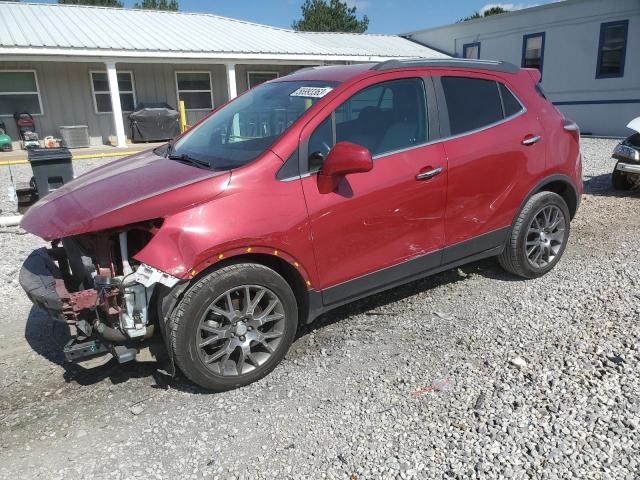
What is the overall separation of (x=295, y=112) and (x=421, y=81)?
3.37 feet

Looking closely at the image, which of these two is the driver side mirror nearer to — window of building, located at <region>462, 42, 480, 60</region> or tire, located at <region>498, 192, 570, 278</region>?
tire, located at <region>498, 192, 570, 278</region>

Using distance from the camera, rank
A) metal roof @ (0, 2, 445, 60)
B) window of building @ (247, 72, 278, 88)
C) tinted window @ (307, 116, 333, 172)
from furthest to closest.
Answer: window of building @ (247, 72, 278, 88) → metal roof @ (0, 2, 445, 60) → tinted window @ (307, 116, 333, 172)

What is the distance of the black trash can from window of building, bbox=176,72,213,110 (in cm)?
1341

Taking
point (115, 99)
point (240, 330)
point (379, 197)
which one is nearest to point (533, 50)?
point (115, 99)

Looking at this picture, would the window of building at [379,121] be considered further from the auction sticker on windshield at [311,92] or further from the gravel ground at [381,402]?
the gravel ground at [381,402]

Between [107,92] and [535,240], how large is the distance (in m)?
16.9

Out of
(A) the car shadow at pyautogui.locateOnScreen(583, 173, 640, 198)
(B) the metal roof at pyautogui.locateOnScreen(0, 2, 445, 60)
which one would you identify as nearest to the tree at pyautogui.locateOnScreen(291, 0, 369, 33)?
(B) the metal roof at pyautogui.locateOnScreen(0, 2, 445, 60)

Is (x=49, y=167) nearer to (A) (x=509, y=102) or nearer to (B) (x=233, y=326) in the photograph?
(B) (x=233, y=326)

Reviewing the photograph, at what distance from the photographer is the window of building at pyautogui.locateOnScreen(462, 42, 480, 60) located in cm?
2108

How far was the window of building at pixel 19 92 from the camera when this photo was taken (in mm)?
16078

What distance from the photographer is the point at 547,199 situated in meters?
4.48

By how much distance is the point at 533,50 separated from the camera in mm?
18656

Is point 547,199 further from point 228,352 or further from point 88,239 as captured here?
point 88,239

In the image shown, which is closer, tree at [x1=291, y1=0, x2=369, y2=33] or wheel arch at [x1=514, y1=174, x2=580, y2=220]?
Answer: wheel arch at [x1=514, y1=174, x2=580, y2=220]
